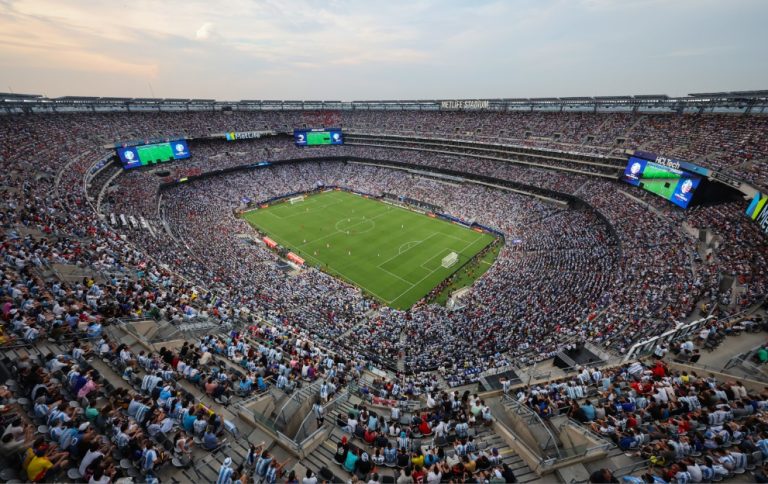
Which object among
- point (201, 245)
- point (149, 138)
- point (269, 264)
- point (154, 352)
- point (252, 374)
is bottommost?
point (269, 264)

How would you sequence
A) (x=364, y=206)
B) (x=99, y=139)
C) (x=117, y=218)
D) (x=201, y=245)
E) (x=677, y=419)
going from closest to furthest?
1. (x=677, y=419)
2. (x=117, y=218)
3. (x=201, y=245)
4. (x=99, y=139)
5. (x=364, y=206)

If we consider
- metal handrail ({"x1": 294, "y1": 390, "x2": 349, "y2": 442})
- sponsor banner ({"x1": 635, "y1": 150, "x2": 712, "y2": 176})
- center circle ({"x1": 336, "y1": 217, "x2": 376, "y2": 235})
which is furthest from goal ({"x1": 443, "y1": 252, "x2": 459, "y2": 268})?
metal handrail ({"x1": 294, "y1": 390, "x2": 349, "y2": 442})

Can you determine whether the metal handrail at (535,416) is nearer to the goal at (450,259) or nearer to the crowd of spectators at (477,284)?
the crowd of spectators at (477,284)

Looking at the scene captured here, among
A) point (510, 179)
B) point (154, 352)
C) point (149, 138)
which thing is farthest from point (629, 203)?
point (149, 138)

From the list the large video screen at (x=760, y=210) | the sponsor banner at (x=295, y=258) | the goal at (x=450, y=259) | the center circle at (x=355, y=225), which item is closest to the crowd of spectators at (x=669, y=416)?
the large video screen at (x=760, y=210)

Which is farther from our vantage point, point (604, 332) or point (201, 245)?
point (201, 245)

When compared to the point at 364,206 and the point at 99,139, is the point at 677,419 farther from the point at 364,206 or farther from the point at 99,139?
the point at 99,139

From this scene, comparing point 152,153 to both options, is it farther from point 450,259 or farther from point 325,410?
point 325,410
